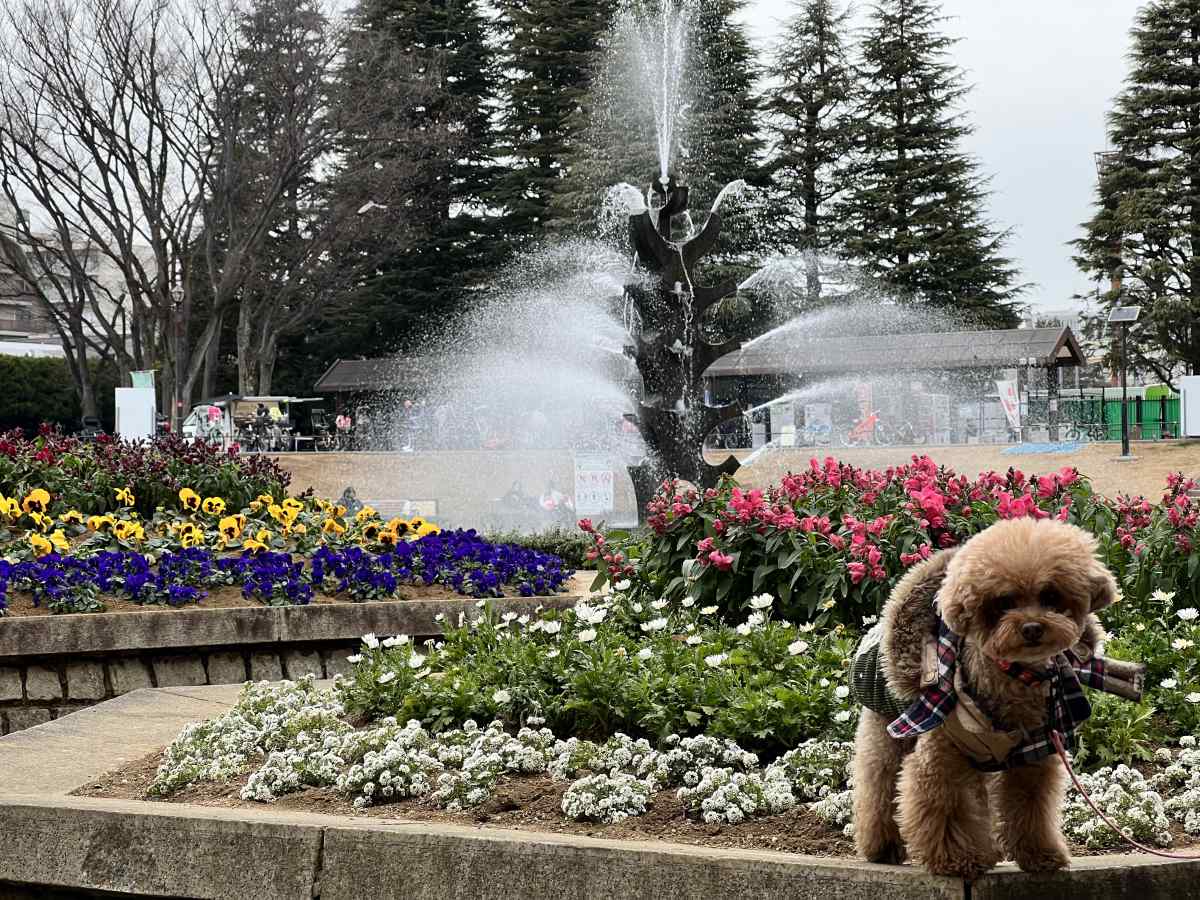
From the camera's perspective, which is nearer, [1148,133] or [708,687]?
[708,687]

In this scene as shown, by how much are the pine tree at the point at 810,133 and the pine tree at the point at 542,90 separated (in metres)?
6.24

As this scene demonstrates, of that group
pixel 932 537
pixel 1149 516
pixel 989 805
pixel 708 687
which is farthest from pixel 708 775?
pixel 1149 516

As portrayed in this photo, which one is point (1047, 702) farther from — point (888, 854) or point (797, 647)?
point (797, 647)

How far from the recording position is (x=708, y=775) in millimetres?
4156

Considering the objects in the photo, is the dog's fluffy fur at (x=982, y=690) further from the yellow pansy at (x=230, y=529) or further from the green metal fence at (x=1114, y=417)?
the green metal fence at (x=1114, y=417)

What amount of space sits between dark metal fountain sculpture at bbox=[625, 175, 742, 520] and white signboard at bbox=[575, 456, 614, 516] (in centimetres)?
332

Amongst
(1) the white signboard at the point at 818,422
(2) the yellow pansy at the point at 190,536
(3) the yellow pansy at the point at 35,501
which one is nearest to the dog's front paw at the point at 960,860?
(2) the yellow pansy at the point at 190,536

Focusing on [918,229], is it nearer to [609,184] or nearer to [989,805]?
[609,184]

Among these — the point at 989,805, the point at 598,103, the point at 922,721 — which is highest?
the point at 598,103

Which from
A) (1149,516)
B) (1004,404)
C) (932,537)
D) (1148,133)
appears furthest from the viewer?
(1148,133)

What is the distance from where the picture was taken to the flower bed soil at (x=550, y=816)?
3.80m

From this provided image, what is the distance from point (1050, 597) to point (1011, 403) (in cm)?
3217

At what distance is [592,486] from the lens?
18.3 m

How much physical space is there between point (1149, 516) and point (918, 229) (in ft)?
133
